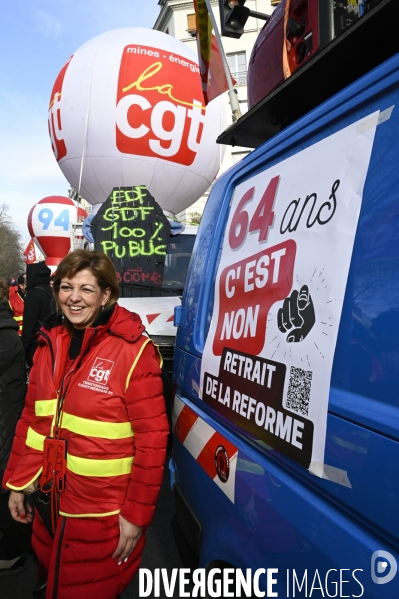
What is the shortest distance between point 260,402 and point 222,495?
387 mm

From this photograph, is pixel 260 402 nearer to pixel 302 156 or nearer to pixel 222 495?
pixel 222 495

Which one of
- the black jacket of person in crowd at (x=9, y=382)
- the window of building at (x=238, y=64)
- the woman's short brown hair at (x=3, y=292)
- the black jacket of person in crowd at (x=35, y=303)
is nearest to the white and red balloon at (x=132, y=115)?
the black jacket of person in crowd at (x=35, y=303)

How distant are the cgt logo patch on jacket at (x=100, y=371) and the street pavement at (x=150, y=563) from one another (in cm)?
141

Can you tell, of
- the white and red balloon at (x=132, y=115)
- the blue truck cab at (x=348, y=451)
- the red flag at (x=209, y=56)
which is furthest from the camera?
the white and red balloon at (x=132, y=115)

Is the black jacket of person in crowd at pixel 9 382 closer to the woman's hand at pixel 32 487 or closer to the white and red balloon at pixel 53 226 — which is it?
the woman's hand at pixel 32 487

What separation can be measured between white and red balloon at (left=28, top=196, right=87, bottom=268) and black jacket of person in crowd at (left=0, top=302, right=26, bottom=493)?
42.7ft

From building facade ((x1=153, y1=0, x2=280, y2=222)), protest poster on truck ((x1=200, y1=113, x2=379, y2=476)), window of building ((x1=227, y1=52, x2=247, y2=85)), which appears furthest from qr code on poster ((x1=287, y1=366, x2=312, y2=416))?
window of building ((x1=227, y1=52, x2=247, y2=85))

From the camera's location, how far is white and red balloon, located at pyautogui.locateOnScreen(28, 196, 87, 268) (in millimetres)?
15031

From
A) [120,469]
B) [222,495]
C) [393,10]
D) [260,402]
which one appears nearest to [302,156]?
[393,10]

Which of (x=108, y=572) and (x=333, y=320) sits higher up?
(x=333, y=320)

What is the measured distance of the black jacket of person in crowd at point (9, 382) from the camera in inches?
94.1

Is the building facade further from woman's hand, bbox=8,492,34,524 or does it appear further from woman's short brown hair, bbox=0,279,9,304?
woman's hand, bbox=8,492,34,524

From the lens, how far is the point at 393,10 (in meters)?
1.07

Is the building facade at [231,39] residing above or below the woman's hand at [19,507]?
above
